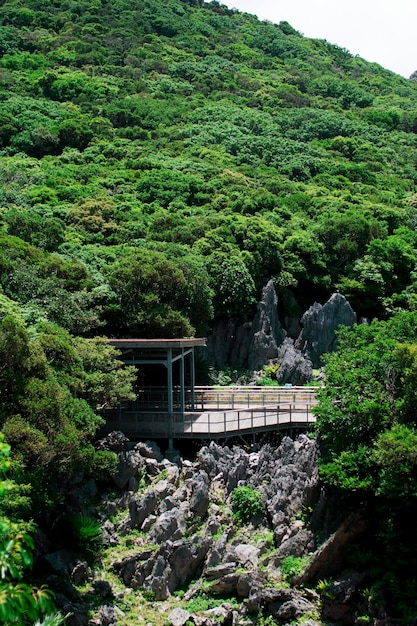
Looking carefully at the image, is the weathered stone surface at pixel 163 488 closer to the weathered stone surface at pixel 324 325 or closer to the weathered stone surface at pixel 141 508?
the weathered stone surface at pixel 141 508

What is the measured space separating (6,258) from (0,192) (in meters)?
16.2

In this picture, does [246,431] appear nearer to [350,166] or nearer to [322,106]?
[350,166]

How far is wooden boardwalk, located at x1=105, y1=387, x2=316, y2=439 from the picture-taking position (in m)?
25.5

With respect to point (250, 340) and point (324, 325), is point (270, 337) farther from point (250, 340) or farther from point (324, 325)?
point (324, 325)

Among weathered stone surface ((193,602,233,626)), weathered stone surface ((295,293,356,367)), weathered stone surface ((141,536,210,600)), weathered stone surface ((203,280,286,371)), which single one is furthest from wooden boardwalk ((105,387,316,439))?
weathered stone surface ((295,293,356,367))

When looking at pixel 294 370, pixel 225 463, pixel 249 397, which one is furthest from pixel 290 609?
pixel 294 370

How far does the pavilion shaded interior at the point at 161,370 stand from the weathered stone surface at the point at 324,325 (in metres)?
6.97

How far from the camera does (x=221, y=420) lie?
26.4m

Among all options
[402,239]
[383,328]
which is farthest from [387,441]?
[402,239]

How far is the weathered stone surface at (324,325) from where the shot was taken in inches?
1428

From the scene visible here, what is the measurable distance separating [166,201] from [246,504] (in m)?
27.2

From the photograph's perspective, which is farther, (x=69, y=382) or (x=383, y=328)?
(x=383, y=328)

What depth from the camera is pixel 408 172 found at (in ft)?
194

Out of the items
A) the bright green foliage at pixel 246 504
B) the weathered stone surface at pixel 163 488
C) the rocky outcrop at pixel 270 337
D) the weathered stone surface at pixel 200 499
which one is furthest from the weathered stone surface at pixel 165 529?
the rocky outcrop at pixel 270 337
